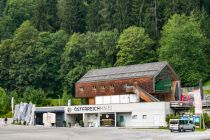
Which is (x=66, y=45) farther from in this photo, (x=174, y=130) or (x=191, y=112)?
(x=174, y=130)

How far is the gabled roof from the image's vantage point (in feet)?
251

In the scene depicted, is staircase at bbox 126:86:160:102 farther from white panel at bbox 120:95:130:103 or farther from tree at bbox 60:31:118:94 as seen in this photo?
tree at bbox 60:31:118:94

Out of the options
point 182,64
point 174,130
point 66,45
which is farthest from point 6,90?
point 174,130

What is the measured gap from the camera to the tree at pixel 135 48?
4060 inches

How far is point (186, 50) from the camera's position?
96.0 metres

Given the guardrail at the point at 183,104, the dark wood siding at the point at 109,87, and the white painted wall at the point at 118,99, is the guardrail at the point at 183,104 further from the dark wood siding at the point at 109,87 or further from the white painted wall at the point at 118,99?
the white painted wall at the point at 118,99

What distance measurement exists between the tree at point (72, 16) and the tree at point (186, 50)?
118 ft

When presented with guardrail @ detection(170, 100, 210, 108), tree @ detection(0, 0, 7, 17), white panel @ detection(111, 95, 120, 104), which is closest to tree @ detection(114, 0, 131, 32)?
white panel @ detection(111, 95, 120, 104)

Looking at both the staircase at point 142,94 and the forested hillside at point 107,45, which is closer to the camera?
the staircase at point 142,94

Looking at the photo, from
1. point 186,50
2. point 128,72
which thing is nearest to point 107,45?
point 186,50

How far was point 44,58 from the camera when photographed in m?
113

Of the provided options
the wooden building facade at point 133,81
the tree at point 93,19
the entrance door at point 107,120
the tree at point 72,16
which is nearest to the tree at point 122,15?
the tree at point 93,19

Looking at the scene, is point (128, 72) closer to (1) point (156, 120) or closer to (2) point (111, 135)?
(1) point (156, 120)

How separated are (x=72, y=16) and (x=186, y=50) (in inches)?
1643
